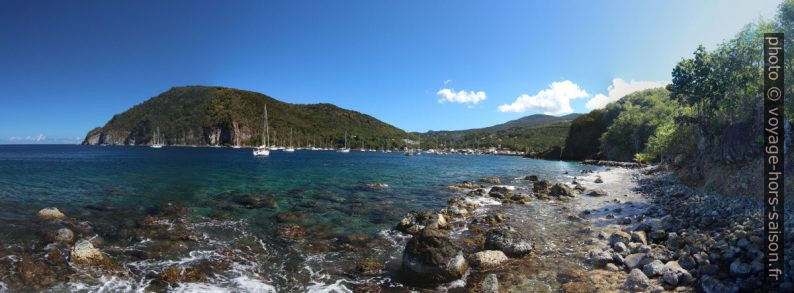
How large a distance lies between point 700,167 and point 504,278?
33978 millimetres

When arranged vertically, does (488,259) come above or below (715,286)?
below

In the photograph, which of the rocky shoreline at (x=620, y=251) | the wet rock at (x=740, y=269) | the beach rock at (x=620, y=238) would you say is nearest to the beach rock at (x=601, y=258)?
the rocky shoreline at (x=620, y=251)

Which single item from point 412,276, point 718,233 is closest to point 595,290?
point 412,276

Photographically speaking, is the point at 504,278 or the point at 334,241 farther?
the point at 334,241

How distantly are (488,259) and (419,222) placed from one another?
296 inches

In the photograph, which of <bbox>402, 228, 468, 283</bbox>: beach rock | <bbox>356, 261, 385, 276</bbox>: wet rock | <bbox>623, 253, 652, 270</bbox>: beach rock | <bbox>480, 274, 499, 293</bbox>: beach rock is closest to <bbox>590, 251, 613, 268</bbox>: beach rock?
<bbox>623, 253, 652, 270</bbox>: beach rock

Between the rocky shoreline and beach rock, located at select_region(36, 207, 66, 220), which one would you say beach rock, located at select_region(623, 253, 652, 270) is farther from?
beach rock, located at select_region(36, 207, 66, 220)

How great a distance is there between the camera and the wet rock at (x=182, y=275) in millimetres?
13434

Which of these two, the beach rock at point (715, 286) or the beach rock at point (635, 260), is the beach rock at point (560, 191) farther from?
the beach rock at point (715, 286)

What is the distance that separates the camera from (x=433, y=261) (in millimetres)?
14219

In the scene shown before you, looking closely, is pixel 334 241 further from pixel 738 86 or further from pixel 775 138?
pixel 738 86

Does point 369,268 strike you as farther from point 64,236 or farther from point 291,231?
point 64,236

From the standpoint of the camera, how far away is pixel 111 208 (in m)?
25.8

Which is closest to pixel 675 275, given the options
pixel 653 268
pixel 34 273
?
pixel 653 268
